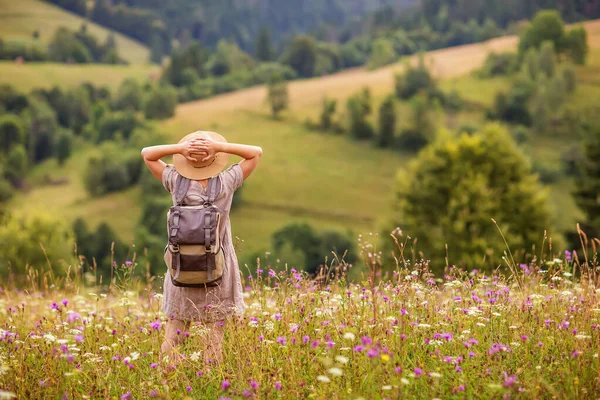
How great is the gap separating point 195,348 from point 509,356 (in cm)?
279

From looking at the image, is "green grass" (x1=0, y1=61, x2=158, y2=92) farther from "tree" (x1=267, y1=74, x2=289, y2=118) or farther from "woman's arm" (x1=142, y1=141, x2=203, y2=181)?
"woman's arm" (x1=142, y1=141, x2=203, y2=181)

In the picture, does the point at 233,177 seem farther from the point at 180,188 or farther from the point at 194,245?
the point at 194,245

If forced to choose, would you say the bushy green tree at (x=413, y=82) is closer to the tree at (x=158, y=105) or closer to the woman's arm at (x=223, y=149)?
the tree at (x=158, y=105)

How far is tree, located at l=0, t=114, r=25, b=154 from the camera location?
121125mm

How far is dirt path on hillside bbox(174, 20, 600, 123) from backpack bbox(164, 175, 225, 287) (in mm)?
110449

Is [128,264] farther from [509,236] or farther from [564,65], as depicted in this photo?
[564,65]

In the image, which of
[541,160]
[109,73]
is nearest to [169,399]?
[541,160]

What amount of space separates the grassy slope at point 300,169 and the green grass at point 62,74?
124 feet

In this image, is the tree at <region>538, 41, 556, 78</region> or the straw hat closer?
the straw hat

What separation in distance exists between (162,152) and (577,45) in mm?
131641

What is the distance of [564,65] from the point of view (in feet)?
359

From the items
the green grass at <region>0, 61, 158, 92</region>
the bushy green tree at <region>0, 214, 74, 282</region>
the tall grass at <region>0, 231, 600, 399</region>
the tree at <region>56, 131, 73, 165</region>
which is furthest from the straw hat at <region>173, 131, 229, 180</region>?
the green grass at <region>0, 61, 158, 92</region>

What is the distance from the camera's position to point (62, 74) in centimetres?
15962

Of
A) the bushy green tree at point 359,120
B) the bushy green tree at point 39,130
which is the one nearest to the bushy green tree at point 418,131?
the bushy green tree at point 359,120
